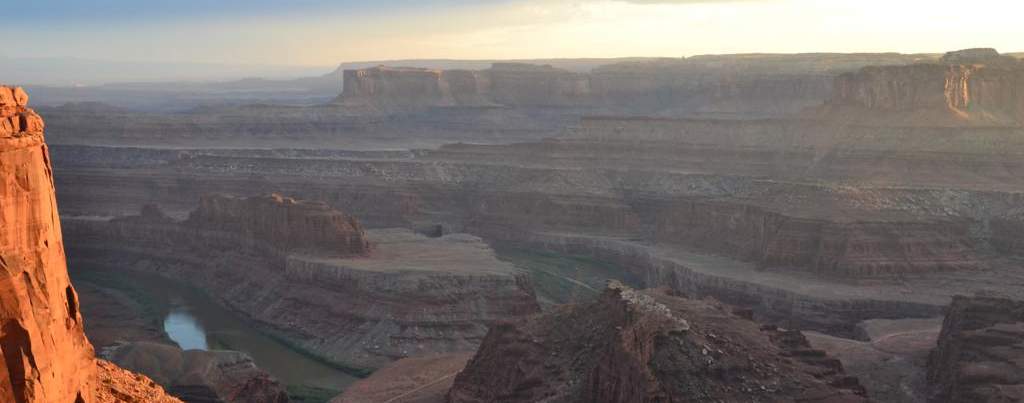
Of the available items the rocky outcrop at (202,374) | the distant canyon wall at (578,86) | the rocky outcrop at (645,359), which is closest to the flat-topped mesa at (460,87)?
the distant canyon wall at (578,86)

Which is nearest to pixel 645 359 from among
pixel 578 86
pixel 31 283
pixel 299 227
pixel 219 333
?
pixel 31 283

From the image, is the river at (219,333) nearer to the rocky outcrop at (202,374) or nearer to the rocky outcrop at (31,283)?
the rocky outcrop at (202,374)

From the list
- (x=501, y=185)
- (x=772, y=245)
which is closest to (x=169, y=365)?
(x=772, y=245)

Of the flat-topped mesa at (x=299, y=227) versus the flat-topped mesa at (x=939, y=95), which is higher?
the flat-topped mesa at (x=939, y=95)

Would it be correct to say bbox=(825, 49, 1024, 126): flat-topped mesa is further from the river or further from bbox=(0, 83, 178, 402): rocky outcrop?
bbox=(0, 83, 178, 402): rocky outcrop

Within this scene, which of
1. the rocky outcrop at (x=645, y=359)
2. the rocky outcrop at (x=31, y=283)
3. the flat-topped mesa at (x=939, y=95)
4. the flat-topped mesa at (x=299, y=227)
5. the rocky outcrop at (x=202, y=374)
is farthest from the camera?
the flat-topped mesa at (x=939, y=95)

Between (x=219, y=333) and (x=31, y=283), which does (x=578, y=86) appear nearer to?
(x=219, y=333)

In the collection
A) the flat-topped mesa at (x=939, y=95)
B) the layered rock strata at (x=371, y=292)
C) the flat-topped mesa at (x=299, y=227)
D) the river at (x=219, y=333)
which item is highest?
the flat-topped mesa at (x=939, y=95)
